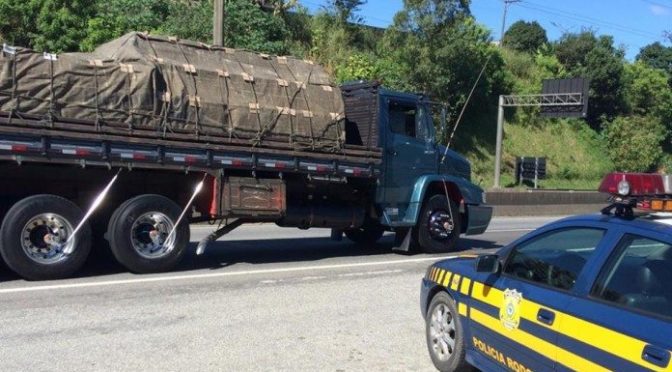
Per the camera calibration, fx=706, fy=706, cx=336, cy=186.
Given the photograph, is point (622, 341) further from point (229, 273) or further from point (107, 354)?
point (229, 273)

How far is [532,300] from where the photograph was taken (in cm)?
415

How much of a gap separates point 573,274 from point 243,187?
6.08 meters

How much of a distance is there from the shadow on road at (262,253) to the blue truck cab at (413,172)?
0.63 metres

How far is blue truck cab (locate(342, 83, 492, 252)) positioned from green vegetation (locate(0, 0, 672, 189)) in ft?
42.8

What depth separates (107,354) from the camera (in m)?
5.51

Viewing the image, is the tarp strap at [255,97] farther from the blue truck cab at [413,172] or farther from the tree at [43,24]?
the tree at [43,24]

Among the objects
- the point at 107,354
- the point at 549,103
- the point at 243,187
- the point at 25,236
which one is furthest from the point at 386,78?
the point at 107,354

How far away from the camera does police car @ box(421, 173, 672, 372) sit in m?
3.43

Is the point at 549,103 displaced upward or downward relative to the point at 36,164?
upward

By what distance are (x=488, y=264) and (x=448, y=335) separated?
2.72ft

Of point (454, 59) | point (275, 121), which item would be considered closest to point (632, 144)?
point (454, 59)

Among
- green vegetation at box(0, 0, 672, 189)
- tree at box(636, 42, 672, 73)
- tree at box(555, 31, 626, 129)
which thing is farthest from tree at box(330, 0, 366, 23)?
tree at box(636, 42, 672, 73)

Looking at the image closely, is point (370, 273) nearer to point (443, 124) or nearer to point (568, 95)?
point (443, 124)

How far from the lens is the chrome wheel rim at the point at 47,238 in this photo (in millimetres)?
8039
